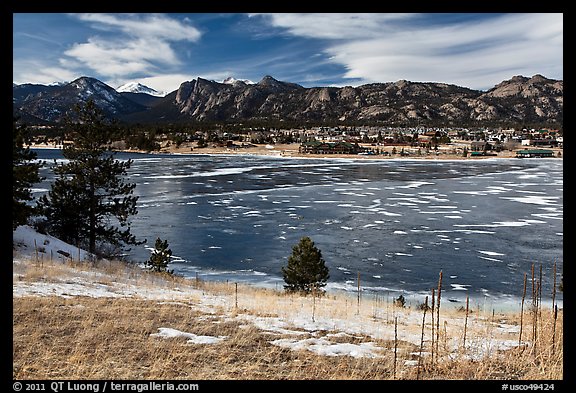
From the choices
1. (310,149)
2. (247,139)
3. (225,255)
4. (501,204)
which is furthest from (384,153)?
(225,255)

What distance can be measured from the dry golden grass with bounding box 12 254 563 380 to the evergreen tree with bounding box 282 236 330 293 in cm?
588

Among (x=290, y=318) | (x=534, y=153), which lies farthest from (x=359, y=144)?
(x=290, y=318)

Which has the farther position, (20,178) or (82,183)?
(82,183)

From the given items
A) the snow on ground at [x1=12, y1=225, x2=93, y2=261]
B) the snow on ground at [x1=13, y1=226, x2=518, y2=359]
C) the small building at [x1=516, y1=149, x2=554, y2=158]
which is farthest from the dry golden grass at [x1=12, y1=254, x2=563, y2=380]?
the small building at [x1=516, y1=149, x2=554, y2=158]

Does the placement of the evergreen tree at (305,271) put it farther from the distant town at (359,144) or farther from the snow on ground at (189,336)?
the distant town at (359,144)

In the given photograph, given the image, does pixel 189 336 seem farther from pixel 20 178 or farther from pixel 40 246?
pixel 20 178

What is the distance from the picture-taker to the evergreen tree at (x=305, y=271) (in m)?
14.7

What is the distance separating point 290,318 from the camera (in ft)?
24.6

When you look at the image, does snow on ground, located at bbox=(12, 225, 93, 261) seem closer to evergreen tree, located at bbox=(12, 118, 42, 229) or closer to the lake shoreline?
evergreen tree, located at bbox=(12, 118, 42, 229)

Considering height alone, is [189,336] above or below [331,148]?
below

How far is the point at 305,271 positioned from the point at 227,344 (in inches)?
370

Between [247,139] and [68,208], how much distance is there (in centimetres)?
12107

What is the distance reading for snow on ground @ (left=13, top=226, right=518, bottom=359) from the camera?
5.92m
